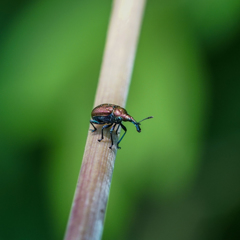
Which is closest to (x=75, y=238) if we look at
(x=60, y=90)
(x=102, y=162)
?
(x=102, y=162)

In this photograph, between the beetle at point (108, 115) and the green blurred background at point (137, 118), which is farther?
the green blurred background at point (137, 118)

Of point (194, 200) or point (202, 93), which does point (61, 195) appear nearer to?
point (194, 200)

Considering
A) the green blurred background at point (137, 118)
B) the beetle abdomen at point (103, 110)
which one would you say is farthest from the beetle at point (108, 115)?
the green blurred background at point (137, 118)

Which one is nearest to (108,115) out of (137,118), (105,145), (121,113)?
(121,113)

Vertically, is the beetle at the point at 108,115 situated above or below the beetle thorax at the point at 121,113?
below

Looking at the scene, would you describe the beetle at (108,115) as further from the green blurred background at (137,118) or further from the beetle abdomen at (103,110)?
the green blurred background at (137,118)

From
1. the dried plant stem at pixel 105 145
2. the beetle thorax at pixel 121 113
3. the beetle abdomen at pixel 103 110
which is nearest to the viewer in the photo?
the dried plant stem at pixel 105 145
